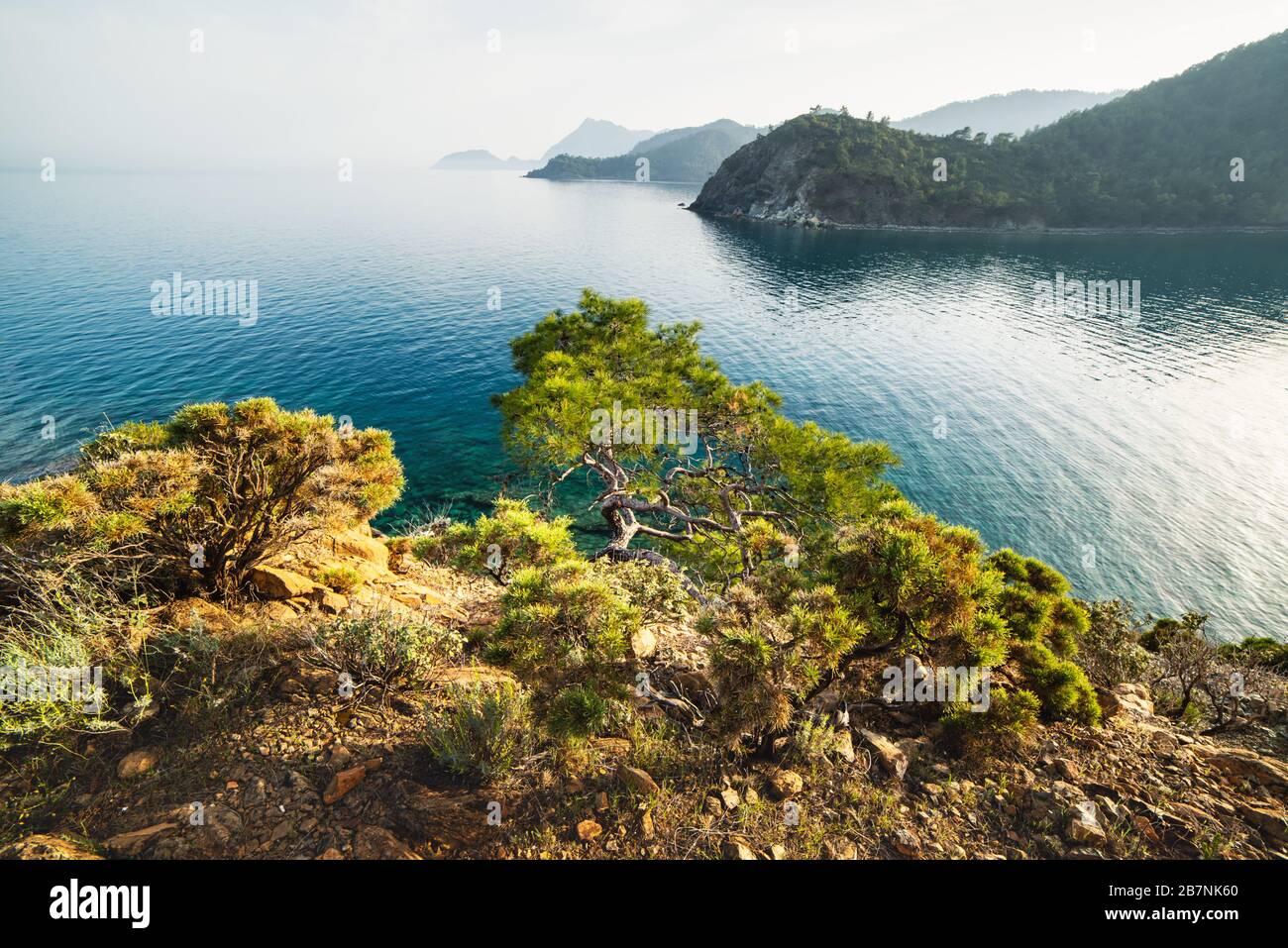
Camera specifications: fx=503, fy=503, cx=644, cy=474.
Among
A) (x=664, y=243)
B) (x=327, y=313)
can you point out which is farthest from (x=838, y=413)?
(x=664, y=243)

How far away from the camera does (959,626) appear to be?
8.32 metres

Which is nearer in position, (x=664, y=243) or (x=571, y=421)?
(x=571, y=421)

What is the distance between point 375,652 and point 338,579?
376cm

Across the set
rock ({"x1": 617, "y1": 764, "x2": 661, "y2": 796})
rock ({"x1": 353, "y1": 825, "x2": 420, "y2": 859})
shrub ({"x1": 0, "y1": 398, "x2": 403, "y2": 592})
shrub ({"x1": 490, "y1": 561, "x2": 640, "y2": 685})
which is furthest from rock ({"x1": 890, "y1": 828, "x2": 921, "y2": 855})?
shrub ({"x1": 0, "y1": 398, "x2": 403, "y2": 592})

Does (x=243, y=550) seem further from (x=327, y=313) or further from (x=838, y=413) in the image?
(x=327, y=313)

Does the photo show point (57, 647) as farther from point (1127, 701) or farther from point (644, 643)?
point (1127, 701)

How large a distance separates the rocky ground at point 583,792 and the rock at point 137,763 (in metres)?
0.03

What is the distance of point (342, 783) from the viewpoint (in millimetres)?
7223

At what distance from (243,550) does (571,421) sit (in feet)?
36.3

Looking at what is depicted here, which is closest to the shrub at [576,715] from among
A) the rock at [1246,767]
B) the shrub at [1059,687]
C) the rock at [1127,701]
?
the shrub at [1059,687]

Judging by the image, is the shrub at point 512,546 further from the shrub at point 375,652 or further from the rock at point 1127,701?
the rock at point 1127,701

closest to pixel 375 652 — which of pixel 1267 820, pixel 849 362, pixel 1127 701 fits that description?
pixel 1267 820

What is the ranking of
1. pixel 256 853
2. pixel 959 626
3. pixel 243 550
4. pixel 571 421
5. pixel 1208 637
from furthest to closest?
pixel 1208 637
pixel 571 421
pixel 243 550
pixel 959 626
pixel 256 853
